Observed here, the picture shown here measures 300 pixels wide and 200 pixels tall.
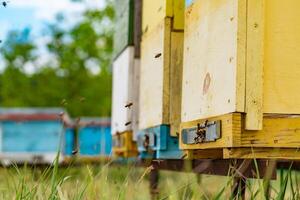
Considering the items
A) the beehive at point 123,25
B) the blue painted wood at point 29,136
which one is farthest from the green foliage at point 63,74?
the beehive at point 123,25

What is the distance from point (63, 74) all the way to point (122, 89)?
29.1m

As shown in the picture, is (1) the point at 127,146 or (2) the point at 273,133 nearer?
(2) the point at 273,133

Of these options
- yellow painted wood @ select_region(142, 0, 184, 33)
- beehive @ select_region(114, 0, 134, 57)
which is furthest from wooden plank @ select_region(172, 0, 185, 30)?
beehive @ select_region(114, 0, 134, 57)

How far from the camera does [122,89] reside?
21.8 ft

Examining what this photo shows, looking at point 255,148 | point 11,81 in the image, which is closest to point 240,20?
point 255,148

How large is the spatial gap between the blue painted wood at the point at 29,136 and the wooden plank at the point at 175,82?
46.9 feet

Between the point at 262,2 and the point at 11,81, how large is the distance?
108ft

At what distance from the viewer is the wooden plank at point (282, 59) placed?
3604 mm

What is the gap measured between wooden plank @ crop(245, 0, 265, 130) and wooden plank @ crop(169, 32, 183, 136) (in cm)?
134

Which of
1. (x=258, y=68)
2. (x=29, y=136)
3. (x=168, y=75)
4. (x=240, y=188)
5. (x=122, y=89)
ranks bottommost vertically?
(x=240, y=188)

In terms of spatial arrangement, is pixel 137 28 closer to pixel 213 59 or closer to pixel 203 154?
pixel 203 154

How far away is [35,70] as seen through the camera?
36469mm

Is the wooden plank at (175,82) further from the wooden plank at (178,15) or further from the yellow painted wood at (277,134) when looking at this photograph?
the yellow painted wood at (277,134)

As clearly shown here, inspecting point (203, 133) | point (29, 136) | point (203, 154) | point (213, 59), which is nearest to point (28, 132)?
point (29, 136)
